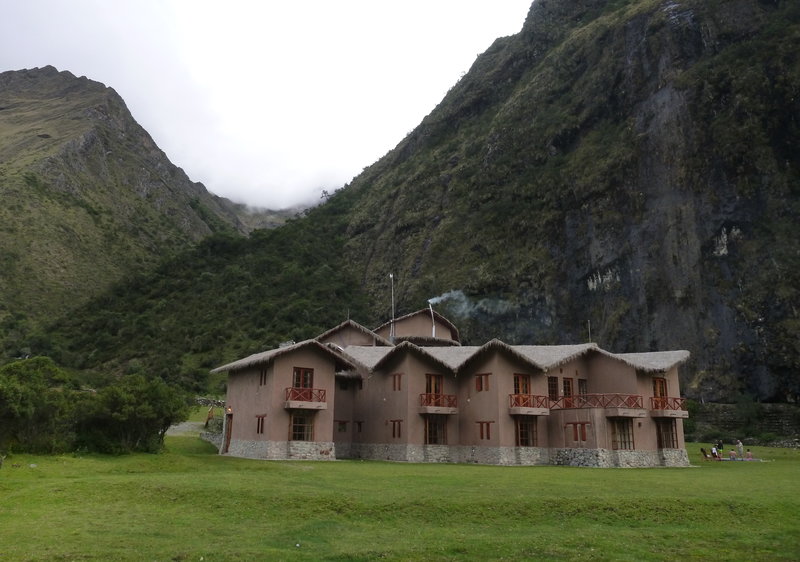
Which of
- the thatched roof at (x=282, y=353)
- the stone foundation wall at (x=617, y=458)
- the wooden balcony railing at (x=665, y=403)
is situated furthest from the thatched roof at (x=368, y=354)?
the wooden balcony railing at (x=665, y=403)

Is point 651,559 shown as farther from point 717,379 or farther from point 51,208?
point 51,208

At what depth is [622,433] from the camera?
39125 millimetres

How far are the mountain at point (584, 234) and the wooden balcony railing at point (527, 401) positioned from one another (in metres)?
31.2

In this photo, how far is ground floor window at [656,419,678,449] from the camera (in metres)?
40.3

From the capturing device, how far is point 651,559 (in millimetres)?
15156

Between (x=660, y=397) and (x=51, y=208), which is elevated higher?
(x=51, y=208)

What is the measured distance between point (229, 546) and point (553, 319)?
71.6 meters

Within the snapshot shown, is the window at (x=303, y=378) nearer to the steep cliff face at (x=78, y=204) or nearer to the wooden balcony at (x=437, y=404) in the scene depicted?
the wooden balcony at (x=437, y=404)

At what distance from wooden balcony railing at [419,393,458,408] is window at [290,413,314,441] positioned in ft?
23.0

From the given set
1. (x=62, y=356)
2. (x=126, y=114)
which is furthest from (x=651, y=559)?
(x=126, y=114)

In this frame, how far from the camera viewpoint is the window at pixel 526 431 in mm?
39750

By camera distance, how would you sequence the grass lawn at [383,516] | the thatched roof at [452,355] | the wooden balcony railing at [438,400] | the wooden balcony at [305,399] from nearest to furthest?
1. the grass lawn at [383,516]
2. the wooden balcony at [305,399]
3. the wooden balcony railing at [438,400]
4. the thatched roof at [452,355]

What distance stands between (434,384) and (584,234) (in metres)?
50.1

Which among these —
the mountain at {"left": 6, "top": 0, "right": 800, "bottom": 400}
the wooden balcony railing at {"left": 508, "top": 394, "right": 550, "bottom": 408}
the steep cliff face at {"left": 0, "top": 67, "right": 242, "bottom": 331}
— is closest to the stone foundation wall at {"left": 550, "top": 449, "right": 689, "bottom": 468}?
the wooden balcony railing at {"left": 508, "top": 394, "right": 550, "bottom": 408}
